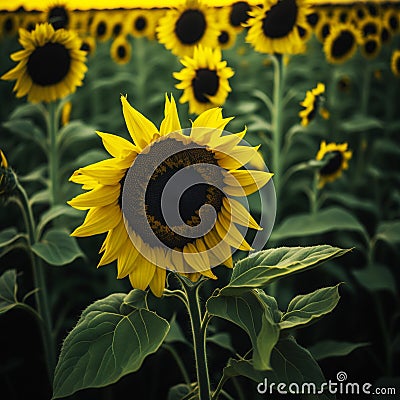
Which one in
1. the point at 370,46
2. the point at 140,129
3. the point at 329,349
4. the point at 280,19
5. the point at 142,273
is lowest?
the point at 329,349

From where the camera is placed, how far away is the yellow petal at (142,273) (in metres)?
0.86

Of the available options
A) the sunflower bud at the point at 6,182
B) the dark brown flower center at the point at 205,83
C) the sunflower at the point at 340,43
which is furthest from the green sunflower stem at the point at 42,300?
the sunflower at the point at 340,43

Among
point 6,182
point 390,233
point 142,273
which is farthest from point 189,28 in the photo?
point 142,273

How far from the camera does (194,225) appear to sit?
88 cm

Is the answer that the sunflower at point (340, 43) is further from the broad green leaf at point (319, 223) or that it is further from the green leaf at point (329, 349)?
the green leaf at point (329, 349)

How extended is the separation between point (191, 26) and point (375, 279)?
1273 millimetres

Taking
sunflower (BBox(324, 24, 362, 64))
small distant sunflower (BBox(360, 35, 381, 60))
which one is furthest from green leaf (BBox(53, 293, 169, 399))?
small distant sunflower (BBox(360, 35, 381, 60))

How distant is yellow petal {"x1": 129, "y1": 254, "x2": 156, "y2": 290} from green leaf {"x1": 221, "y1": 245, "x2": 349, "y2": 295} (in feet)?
0.40

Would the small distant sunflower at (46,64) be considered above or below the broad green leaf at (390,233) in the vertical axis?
above

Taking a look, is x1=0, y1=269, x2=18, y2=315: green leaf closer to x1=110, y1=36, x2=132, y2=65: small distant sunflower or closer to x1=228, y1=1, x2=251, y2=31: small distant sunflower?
x1=228, y1=1, x2=251, y2=31: small distant sunflower

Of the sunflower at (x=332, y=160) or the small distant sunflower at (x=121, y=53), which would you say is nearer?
the sunflower at (x=332, y=160)

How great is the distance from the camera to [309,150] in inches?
115

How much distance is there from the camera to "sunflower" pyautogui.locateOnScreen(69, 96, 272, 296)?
84cm

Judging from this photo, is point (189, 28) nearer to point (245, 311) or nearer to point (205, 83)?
point (205, 83)
